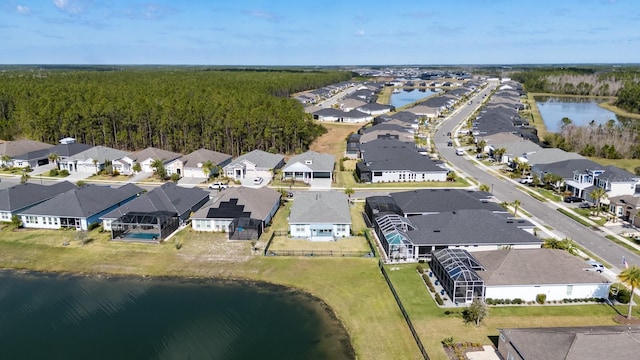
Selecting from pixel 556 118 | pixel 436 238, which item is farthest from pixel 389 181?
pixel 556 118

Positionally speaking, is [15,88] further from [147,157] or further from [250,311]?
[250,311]

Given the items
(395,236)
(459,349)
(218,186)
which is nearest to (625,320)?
(459,349)

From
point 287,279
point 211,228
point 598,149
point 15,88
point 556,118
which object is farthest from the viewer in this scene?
point 556,118

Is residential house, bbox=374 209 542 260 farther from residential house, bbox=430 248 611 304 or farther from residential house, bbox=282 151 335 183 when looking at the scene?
residential house, bbox=282 151 335 183

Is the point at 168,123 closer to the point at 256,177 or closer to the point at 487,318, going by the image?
the point at 256,177

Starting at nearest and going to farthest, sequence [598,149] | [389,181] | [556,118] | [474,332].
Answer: [474,332] < [389,181] < [598,149] < [556,118]

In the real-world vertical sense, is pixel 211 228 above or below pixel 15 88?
below

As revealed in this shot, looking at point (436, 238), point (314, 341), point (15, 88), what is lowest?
point (314, 341)
